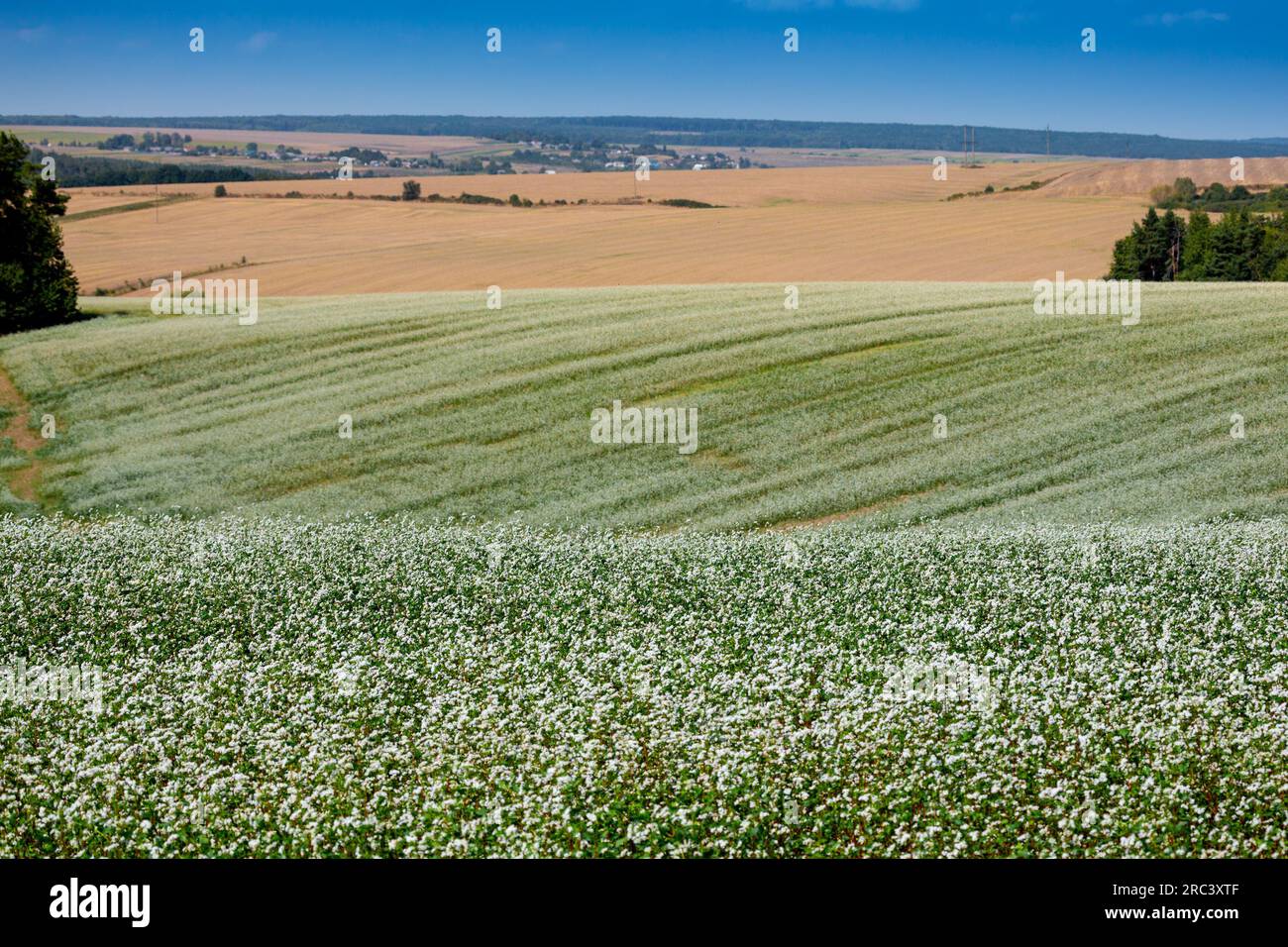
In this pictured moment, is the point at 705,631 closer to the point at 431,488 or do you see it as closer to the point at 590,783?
the point at 590,783

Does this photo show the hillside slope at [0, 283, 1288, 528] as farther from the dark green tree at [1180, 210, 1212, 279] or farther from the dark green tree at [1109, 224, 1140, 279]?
the dark green tree at [1180, 210, 1212, 279]
